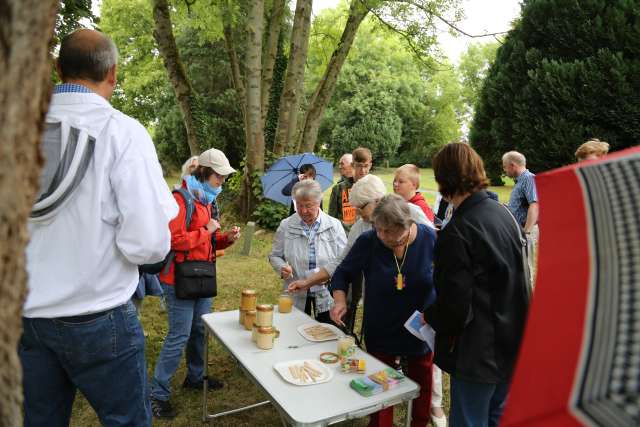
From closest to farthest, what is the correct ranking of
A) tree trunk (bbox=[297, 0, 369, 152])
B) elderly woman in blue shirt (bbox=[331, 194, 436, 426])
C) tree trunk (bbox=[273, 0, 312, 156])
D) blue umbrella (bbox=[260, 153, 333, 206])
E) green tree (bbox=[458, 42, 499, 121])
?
elderly woman in blue shirt (bbox=[331, 194, 436, 426]) → blue umbrella (bbox=[260, 153, 333, 206]) → tree trunk (bbox=[273, 0, 312, 156]) → tree trunk (bbox=[297, 0, 369, 152]) → green tree (bbox=[458, 42, 499, 121])

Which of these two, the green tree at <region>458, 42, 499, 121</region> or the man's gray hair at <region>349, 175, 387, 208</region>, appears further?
the green tree at <region>458, 42, 499, 121</region>

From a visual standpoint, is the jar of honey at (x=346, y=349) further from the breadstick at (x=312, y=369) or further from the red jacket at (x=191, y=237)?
the red jacket at (x=191, y=237)

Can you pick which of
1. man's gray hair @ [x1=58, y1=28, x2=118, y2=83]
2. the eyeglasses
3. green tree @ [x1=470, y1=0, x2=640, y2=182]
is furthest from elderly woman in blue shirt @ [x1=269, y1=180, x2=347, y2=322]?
green tree @ [x1=470, y1=0, x2=640, y2=182]

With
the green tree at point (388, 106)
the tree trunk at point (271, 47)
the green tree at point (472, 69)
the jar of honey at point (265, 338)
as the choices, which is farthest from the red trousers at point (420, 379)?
the green tree at point (472, 69)

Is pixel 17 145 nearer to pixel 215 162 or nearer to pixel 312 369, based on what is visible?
pixel 312 369

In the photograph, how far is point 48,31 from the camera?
767 millimetres

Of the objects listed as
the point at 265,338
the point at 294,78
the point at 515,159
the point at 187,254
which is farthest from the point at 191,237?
the point at 294,78

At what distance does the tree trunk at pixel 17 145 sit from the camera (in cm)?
68

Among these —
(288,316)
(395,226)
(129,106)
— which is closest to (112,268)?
(395,226)

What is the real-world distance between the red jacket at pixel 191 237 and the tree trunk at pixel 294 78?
7.19 m

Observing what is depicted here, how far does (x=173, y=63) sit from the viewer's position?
31.6ft

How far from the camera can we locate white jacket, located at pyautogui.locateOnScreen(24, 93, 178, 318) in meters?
1.58

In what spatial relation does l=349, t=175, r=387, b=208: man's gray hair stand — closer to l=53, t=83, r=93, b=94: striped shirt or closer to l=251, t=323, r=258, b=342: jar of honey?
l=251, t=323, r=258, b=342: jar of honey

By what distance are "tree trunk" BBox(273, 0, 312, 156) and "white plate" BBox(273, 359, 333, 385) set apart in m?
8.48
